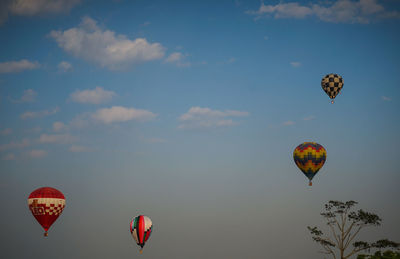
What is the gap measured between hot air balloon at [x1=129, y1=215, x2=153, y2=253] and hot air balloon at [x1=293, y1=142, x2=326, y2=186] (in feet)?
77.9

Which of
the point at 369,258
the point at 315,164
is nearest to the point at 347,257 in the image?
the point at 369,258

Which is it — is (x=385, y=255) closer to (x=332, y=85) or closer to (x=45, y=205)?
(x=332, y=85)

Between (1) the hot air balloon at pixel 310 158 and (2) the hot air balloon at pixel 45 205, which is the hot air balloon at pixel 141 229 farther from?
(1) the hot air balloon at pixel 310 158

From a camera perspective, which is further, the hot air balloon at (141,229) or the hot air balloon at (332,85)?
the hot air balloon at (332,85)

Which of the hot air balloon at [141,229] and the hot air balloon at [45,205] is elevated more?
the hot air balloon at [45,205]

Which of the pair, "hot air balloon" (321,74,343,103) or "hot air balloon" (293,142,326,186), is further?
"hot air balloon" (321,74,343,103)

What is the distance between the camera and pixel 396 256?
6306cm

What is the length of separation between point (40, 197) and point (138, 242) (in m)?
16.2

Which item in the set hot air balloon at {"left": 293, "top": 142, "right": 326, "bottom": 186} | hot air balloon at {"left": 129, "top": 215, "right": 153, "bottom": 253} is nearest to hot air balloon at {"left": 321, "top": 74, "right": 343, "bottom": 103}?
hot air balloon at {"left": 293, "top": 142, "right": 326, "bottom": 186}

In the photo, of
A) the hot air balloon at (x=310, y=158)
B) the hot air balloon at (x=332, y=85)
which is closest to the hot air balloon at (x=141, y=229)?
the hot air balloon at (x=310, y=158)

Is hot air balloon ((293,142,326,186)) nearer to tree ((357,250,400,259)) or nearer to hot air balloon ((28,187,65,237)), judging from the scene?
tree ((357,250,400,259))

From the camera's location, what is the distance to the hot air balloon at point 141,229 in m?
75.7

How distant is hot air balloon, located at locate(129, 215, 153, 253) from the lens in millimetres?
75688

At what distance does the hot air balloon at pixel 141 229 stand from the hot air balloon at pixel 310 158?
935 inches
